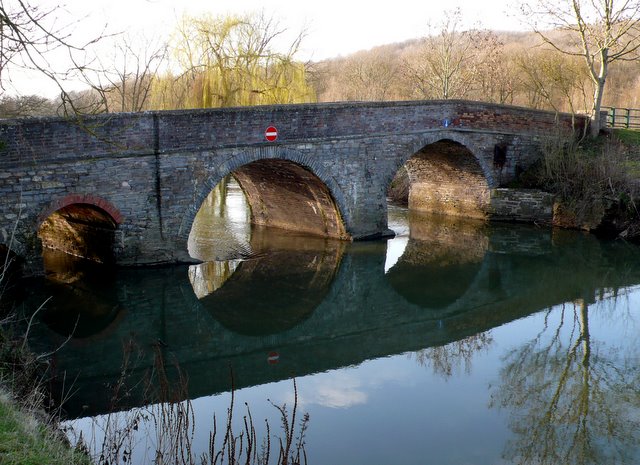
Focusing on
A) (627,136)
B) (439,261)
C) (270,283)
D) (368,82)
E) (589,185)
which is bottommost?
(270,283)

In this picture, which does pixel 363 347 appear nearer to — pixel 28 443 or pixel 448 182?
pixel 28 443

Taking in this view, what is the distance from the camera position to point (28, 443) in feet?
15.8

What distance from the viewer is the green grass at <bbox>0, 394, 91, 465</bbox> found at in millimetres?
4555

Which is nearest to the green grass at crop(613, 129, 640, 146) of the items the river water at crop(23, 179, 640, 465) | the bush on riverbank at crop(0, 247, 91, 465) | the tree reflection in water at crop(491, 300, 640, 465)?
the river water at crop(23, 179, 640, 465)

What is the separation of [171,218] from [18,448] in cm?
777

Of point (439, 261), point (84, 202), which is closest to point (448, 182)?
point (439, 261)

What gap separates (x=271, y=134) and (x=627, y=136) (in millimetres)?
11724

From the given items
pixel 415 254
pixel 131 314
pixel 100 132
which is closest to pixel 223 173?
pixel 100 132

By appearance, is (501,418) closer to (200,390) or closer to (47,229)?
(200,390)

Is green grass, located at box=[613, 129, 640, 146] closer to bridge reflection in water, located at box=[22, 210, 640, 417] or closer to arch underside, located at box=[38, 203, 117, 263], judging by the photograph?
bridge reflection in water, located at box=[22, 210, 640, 417]

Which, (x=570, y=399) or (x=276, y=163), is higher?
(x=276, y=163)

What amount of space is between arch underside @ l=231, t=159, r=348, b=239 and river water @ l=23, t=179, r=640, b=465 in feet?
1.88

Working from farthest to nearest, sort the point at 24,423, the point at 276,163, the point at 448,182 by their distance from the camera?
the point at 448,182
the point at 276,163
the point at 24,423

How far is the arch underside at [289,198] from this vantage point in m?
14.7
